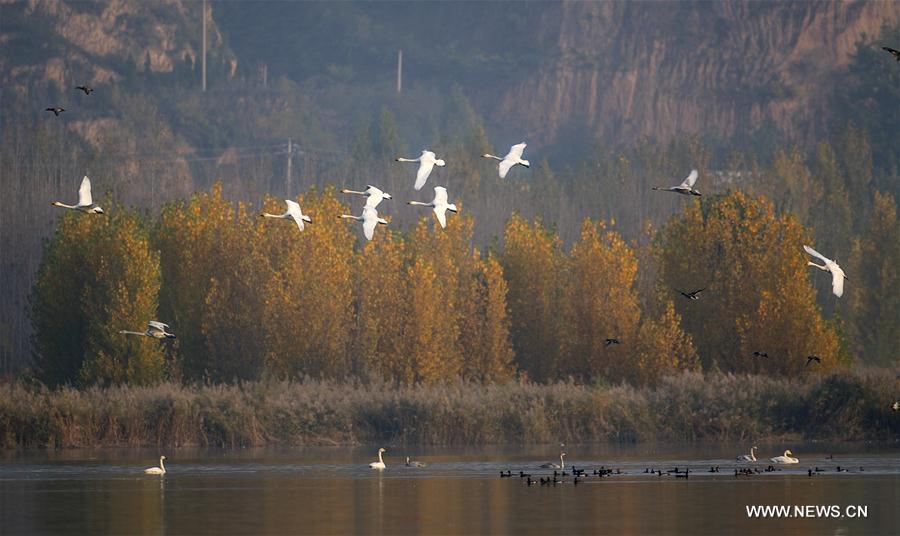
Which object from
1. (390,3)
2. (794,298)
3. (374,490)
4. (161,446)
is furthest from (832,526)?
(390,3)

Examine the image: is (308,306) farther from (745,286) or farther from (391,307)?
(745,286)

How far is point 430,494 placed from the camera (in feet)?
131

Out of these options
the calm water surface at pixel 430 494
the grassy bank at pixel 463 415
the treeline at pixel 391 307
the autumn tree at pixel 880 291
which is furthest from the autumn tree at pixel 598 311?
the calm water surface at pixel 430 494

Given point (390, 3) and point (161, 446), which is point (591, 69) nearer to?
point (390, 3)

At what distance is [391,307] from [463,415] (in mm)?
11789

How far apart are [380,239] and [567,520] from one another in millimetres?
40909

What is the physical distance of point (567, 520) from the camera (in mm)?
Result: 34000

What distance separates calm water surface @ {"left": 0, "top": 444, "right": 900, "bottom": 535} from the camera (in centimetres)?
3366

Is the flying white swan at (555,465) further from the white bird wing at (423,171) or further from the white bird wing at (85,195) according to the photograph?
the white bird wing at (85,195)

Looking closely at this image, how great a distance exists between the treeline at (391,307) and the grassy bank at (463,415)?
19.2 ft

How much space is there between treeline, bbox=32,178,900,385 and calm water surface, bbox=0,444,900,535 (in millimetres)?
14662

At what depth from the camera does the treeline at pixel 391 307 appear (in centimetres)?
6831

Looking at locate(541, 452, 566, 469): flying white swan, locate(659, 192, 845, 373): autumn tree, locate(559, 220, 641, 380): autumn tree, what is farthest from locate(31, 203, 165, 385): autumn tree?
locate(541, 452, 566, 469): flying white swan

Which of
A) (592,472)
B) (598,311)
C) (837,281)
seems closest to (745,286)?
(598,311)
